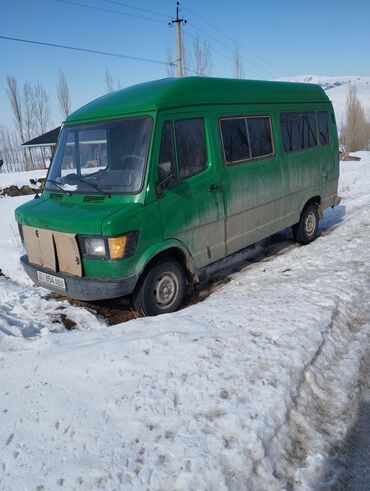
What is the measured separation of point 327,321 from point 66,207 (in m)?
3.03

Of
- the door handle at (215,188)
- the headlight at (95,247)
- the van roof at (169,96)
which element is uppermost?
the van roof at (169,96)

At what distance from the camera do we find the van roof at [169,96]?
170 inches

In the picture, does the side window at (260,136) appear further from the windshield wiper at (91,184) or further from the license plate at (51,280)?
the license plate at (51,280)

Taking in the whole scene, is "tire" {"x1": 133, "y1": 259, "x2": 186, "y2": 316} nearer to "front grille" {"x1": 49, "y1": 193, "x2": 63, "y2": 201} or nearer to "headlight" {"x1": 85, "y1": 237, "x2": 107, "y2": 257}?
"headlight" {"x1": 85, "y1": 237, "x2": 107, "y2": 257}

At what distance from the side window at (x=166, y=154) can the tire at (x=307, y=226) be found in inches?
137

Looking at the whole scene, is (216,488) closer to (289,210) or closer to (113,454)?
(113,454)

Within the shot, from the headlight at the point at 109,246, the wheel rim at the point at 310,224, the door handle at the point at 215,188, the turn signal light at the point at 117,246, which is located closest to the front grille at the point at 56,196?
the headlight at the point at 109,246

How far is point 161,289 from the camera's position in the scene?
14.8 ft

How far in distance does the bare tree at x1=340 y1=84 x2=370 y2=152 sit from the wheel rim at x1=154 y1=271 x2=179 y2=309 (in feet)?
131

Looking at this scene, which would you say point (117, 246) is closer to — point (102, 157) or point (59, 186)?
point (102, 157)

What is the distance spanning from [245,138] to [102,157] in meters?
2.11

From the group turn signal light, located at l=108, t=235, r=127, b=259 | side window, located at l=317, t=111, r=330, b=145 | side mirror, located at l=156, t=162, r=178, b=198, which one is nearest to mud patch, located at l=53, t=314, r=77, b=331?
turn signal light, located at l=108, t=235, r=127, b=259

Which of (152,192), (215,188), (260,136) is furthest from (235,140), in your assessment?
(152,192)

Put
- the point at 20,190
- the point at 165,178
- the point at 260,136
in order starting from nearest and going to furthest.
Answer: the point at 165,178 → the point at 260,136 → the point at 20,190
